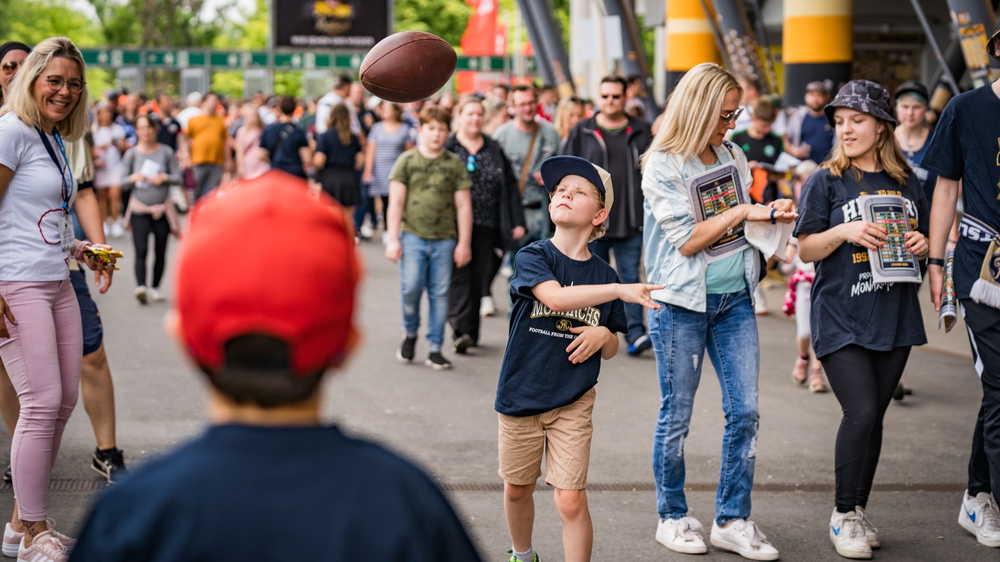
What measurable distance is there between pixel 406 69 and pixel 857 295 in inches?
99.8

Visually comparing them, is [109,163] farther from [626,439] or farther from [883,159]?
[883,159]

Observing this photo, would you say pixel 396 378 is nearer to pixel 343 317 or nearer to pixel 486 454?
pixel 486 454

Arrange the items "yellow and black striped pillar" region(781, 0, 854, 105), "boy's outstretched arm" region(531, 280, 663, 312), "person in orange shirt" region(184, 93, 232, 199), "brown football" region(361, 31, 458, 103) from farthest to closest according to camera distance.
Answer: "person in orange shirt" region(184, 93, 232, 199)
"yellow and black striped pillar" region(781, 0, 854, 105)
"brown football" region(361, 31, 458, 103)
"boy's outstretched arm" region(531, 280, 663, 312)

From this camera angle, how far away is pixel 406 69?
18.5ft

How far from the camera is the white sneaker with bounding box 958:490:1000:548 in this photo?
486 cm

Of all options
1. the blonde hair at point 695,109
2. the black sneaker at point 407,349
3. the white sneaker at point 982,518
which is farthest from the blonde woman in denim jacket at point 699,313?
the black sneaker at point 407,349

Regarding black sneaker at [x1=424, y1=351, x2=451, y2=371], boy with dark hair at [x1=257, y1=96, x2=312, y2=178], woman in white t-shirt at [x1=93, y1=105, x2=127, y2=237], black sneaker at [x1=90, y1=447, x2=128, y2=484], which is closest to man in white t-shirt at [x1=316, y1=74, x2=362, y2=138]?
boy with dark hair at [x1=257, y1=96, x2=312, y2=178]

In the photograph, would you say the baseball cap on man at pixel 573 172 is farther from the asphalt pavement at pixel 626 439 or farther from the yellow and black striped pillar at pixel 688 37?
the yellow and black striped pillar at pixel 688 37

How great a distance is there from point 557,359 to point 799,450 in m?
2.89

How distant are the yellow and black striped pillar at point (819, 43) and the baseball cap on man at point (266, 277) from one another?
630 inches

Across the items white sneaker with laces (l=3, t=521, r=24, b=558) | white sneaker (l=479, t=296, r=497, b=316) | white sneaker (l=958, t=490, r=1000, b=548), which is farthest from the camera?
white sneaker (l=479, t=296, r=497, b=316)

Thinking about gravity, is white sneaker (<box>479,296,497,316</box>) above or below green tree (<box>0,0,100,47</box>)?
below

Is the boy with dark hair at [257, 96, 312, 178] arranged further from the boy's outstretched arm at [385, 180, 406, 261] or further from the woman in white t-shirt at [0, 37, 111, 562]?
the woman in white t-shirt at [0, 37, 111, 562]

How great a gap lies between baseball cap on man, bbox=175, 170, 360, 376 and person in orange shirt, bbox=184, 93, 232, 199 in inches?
655
